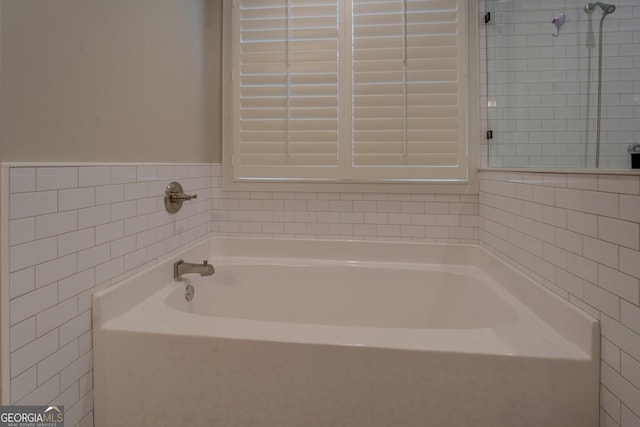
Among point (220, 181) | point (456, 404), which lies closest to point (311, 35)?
point (220, 181)

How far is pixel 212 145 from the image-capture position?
1.93 metres

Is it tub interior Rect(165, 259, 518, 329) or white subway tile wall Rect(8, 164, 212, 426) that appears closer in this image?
white subway tile wall Rect(8, 164, 212, 426)

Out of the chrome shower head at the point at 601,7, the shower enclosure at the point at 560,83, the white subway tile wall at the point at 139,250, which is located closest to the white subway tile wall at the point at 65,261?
the white subway tile wall at the point at 139,250

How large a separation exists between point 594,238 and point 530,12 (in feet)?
4.10

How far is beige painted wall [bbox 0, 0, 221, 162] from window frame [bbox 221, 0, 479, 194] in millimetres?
132

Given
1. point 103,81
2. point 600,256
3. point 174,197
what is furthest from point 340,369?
point 103,81

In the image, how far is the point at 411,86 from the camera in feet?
5.82

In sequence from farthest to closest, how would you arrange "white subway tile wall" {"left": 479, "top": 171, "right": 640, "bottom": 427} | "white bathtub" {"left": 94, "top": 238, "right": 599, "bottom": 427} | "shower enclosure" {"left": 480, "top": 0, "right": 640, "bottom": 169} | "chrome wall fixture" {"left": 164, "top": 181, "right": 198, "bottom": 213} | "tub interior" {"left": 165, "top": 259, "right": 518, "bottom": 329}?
"tub interior" {"left": 165, "top": 259, "right": 518, "bottom": 329} < "chrome wall fixture" {"left": 164, "top": 181, "right": 198, "bottom": 213} < "shower enclosure" {"left": 480, "top": 0, "right": 640, "bottom": 169} < "white bathtub" {"left": 94, "top": 238, "right": 599, "bottom": 427} < "white subway tile wall" {"left": 479, "top": 171, "right": 640, "bottom": 427}

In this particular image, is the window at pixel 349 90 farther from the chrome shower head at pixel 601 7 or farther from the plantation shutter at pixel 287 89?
the chrome shower head at pixel 601 7

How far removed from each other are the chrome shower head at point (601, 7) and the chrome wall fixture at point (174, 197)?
1799 millimetres

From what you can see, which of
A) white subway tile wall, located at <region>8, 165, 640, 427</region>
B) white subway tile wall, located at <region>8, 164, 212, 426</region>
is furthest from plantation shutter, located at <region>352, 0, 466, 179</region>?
white subway tile wall, located at <region>8, 164, 212, 426</region>

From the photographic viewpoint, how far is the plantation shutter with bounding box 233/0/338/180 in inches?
72.3

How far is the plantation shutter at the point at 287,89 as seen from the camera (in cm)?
184

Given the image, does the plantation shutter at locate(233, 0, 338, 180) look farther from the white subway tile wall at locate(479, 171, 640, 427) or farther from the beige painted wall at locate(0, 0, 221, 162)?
the white subway tile wall at locate(479, 171, 640, 427)
